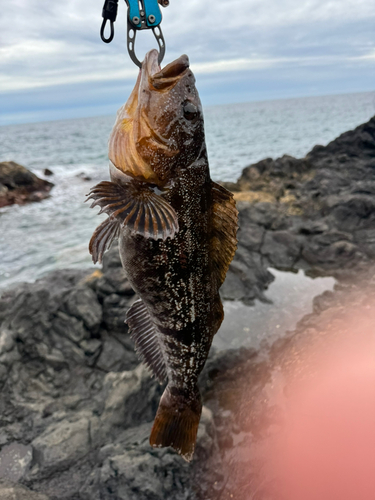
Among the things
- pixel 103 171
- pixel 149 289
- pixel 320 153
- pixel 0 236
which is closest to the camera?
pixel 149 289

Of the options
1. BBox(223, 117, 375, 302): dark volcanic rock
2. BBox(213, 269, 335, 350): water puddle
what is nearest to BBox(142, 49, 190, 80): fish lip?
BBox(213, 269, 335, 350): water puddle

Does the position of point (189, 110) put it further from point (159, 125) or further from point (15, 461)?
point (15, 461)

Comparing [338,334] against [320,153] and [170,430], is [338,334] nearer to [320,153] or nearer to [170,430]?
[170,430]

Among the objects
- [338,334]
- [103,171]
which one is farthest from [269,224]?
[103,171]

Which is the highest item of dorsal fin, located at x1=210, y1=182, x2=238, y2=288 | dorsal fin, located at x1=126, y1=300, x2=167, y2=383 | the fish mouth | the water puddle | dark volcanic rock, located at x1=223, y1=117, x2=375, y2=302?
the fish mouth

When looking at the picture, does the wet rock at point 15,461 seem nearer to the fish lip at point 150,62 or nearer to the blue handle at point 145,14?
the fish lip at point 150,62

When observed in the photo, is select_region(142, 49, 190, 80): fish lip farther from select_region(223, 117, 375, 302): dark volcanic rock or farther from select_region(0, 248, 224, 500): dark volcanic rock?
select_region(223, 117, 375, 302): dark volcanic rock

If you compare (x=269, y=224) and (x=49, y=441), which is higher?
(x=269, y=224)
